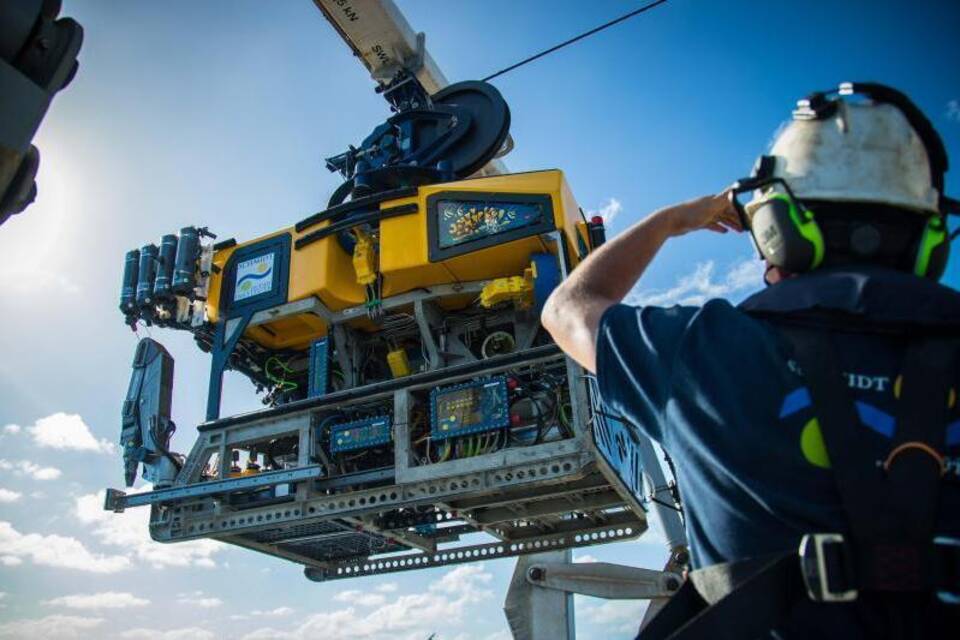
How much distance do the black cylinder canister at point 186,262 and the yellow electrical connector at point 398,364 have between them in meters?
2.71

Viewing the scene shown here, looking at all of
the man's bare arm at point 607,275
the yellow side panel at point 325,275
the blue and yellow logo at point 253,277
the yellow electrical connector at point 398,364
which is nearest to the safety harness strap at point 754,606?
the man's bare arm at point 607,275

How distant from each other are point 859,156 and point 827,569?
105cm

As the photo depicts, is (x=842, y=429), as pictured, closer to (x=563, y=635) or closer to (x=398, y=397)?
(x=398, y=397)

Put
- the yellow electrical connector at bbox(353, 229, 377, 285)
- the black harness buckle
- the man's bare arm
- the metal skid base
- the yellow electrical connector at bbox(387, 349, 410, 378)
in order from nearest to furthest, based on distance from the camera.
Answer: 1. the black harness buckle
2. the man's bare arm
3. the metal skid base
4. the yellow electrical connector at bbox(353, 229, 377, 285)
5. the yellow electrical connector at bbox(387, 349, 410, 378)

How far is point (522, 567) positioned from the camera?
8.63m

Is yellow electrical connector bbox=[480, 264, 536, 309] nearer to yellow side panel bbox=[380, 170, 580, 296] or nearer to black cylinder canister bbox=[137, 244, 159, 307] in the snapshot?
yellow side panel bbox=[380, 170, 580, 296]

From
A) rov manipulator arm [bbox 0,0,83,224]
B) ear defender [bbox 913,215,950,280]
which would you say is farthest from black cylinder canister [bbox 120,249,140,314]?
ear defender [bbox 913,215,950,280]

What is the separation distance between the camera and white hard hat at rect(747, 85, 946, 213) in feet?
6.20

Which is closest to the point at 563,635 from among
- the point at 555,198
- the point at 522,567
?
the point at 522,567

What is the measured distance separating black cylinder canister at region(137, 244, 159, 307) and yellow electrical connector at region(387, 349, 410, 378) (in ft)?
10.4

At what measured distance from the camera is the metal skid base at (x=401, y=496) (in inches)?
278

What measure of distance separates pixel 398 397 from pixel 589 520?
2.74m

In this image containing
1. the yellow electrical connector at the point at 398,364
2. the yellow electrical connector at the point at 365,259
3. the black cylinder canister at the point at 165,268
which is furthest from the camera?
the black cylinder canister at the point at 165,268

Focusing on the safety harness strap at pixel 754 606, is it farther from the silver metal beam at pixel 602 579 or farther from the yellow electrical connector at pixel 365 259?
the yellow electrical connector at pixel 365 259
